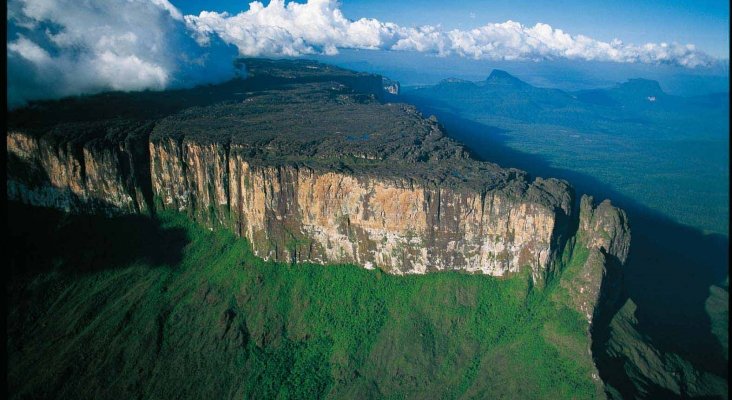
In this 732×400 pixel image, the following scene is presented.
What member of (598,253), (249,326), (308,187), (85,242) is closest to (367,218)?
(308,187)

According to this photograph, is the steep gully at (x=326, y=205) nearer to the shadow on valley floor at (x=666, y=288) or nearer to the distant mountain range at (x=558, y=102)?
the shadow on valley floor at (x=666, y=288)

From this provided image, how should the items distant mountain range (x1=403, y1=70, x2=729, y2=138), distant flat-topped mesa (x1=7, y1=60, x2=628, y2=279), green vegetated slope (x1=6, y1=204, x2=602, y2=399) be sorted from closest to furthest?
green vegetated slope (x1=6, y1=204, x2=602, y2=399), distant flat-topped mesa (x1=7, y1=60, x2=628, y2=279), distant mountain range (x1=403, y1=70, x2=729, y2=138)

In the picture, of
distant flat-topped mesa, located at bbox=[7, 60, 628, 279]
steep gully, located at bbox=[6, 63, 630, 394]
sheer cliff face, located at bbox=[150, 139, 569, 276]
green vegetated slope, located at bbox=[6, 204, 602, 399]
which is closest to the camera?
green vegetated slope, located at bbox=[6, 204, 602, 399]

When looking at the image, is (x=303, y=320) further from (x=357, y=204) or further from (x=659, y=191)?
(x=659, y=191)

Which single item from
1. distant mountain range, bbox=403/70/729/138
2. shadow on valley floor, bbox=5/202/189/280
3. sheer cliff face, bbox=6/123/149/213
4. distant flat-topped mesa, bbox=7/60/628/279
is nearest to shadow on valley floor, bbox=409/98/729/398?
distant flat-topped mesa, bbox=7/60/628/279

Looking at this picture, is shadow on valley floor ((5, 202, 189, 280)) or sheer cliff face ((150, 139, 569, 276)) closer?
sheer cliff face ((150, 139, 569, 276))

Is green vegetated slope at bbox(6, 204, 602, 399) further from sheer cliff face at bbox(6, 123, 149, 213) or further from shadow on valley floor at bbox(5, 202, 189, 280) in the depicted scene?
sheer cliff face at bbox(6, 123, 149, 213)
